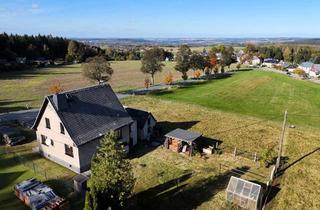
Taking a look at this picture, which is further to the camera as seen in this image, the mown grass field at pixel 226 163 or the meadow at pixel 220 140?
the meadow at pixel 220 140

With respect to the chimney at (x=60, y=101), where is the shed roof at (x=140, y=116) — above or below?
below

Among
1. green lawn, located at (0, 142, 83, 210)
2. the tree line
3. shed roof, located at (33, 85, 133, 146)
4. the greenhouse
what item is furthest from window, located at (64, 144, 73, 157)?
the tree line

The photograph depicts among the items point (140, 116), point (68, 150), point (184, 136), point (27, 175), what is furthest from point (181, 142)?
point (27, 175)

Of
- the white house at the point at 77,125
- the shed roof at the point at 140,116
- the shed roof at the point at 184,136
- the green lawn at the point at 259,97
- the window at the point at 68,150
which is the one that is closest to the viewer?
the white house at the point at 77,125

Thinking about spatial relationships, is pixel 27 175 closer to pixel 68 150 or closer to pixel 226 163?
pixel 68 150

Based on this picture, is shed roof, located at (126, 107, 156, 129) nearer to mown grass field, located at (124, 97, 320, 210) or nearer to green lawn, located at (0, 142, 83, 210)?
mown grass field, located at (124, 97, 320, 210)

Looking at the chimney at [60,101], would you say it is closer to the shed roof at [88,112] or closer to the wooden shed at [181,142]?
the shed roof at [88,112]

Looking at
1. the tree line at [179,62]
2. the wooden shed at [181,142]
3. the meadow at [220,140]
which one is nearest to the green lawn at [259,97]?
the meadow at [220,140]
